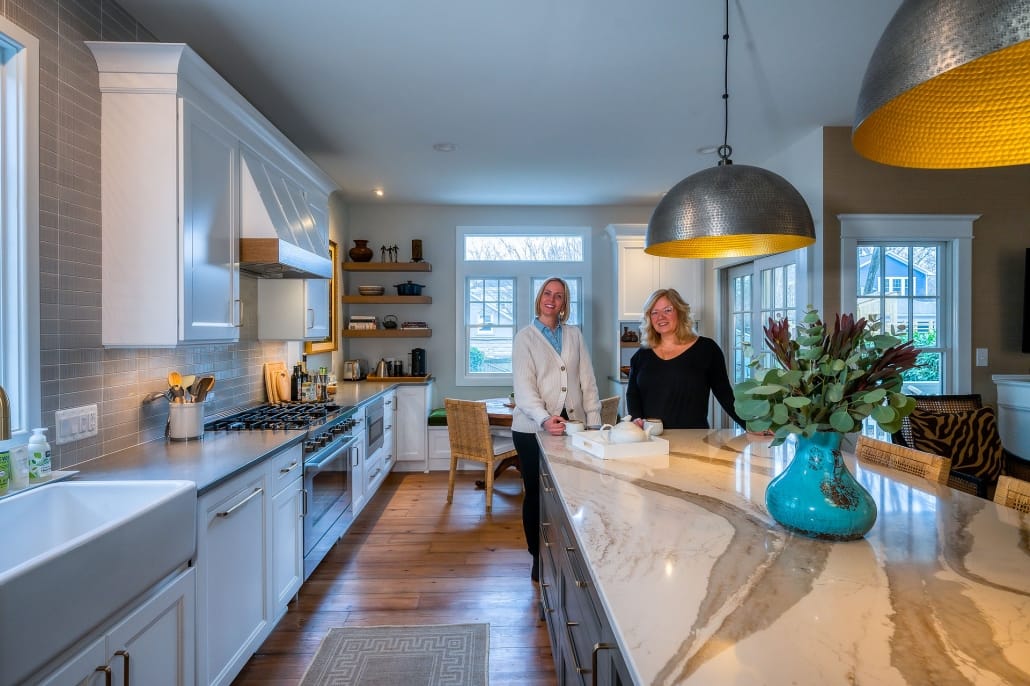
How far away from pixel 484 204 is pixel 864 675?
5480 millimetres

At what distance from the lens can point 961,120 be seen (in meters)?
1.02

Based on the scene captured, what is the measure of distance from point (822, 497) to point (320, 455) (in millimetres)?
2405

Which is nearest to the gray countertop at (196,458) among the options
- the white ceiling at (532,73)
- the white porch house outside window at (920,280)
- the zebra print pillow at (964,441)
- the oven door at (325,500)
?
the oven door at (325,500)

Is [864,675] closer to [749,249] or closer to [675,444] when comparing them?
[675,444]

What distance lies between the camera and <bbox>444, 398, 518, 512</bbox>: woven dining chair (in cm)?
431

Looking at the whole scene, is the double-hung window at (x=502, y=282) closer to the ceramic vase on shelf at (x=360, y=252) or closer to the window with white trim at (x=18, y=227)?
the ceramic vase on shelf at (x=360, y=252)

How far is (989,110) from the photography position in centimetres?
100

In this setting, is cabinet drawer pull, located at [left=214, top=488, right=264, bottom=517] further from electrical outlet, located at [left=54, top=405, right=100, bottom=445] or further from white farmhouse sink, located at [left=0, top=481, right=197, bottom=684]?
electrical outlet, located at [left=54, top=405, right=100, bottom=445]

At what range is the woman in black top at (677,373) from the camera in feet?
9.04

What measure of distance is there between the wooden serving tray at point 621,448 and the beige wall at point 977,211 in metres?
2.35

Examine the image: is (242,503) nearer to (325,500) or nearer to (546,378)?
(325,500)

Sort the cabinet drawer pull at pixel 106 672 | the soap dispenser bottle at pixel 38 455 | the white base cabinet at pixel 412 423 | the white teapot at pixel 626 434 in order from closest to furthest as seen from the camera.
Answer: the cabinet drawer pull at pixel 106 672 → the soap dispenser bottle at pixel 38 455 → the white teapot at pixel 626 434 → the white base cabinet at pixel 412 423

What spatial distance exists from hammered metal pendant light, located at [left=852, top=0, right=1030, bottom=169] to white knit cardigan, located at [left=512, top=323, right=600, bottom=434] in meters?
1.85

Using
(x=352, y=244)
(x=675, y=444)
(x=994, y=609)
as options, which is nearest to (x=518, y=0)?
(x=675, y=444)
